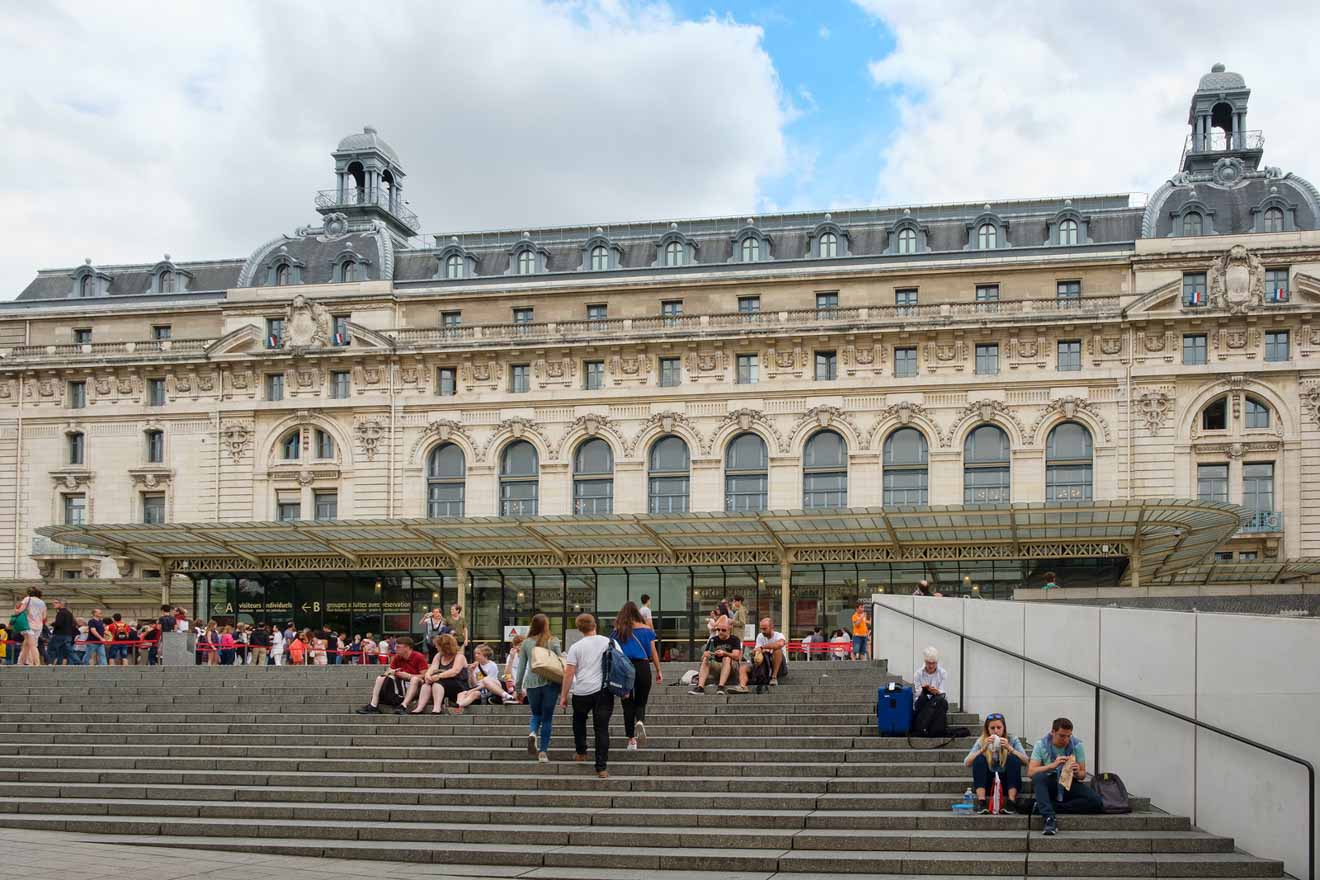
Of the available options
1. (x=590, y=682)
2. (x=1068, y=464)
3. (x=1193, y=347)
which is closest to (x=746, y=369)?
(x=1068, y=464)

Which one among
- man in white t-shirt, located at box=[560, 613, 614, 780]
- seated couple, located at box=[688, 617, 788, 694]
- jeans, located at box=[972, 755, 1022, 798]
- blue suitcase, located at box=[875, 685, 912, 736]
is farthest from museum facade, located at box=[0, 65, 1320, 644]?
jeans, located at box=[972, 755, 1022, 798]

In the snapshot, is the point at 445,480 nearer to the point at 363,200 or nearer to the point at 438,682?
the point at 363,200

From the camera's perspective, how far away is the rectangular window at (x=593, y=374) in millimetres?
56344

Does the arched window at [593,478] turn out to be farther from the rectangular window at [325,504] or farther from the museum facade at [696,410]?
the rectangular window at [325,504]

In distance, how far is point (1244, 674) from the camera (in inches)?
478

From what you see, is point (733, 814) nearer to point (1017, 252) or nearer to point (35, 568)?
point (1017, 252)

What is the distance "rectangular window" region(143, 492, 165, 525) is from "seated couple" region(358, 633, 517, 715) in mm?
41620

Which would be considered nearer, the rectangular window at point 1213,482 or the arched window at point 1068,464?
the rectangular window at point 1213,482

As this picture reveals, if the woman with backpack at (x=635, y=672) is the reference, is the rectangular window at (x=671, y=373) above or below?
above

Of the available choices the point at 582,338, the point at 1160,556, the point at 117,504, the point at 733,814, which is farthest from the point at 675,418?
the point at 733,814

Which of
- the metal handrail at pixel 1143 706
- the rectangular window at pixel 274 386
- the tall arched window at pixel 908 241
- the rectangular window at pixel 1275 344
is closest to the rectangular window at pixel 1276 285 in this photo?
the rectangular window at pixel 1275 344

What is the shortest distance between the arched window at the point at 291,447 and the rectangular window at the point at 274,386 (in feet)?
5.29

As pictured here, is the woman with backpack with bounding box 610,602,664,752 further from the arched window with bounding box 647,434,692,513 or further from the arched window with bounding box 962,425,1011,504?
the arched window with bounding box 647,434,692,513

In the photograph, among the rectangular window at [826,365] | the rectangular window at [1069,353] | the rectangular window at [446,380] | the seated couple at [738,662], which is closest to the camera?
the seated couple at [738,662]
